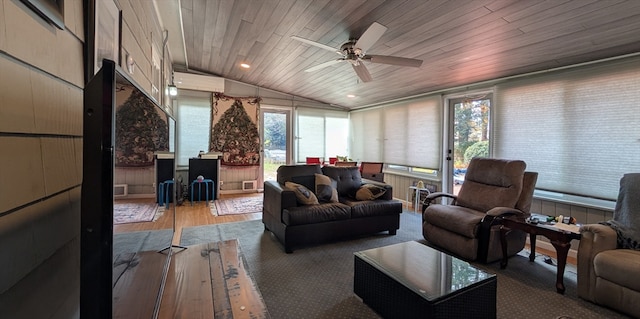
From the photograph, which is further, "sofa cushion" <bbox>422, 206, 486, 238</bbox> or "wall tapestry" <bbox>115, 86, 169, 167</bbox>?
"sofa cushion" <bbox>422, 206, 486, 238</bbox>

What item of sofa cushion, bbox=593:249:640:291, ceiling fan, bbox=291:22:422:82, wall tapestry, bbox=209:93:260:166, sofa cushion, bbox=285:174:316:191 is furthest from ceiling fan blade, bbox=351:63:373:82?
wall tapestry, bbox=209:93:260:166

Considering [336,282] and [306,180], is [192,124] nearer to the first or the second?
[306,180]

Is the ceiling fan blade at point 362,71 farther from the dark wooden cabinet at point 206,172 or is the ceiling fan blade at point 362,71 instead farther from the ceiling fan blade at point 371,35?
the dark wooden cabinet at point 206,172

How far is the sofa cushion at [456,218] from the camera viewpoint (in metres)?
2.81

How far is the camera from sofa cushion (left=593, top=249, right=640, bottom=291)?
1942 mm

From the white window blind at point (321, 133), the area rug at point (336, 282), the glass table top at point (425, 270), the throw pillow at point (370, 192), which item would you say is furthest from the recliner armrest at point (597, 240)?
the white window blind at point (321, 133)

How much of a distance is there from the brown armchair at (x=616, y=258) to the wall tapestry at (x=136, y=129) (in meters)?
3.20

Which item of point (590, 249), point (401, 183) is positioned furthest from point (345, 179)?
point (590, 249)

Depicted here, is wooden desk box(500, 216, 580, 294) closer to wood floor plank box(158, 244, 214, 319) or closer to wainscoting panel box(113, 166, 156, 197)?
wood floor plank box(158, 244, 214, 319)

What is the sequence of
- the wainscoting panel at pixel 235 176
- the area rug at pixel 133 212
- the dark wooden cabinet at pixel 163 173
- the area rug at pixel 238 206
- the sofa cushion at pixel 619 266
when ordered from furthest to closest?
the wainscoting panel at pixel 235 176, the area rug at pixel 238 206, the sofa cushion at pixel 619 266, the dark wooden cabinet at pixel 163 173, the area rug at pixel 133 212

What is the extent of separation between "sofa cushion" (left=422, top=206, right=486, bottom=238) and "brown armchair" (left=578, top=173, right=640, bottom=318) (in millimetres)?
817

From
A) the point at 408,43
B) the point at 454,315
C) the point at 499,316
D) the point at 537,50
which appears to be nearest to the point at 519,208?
the point at 499,316

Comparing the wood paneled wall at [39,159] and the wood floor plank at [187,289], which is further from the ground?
the wood paneled wall at [39,159]

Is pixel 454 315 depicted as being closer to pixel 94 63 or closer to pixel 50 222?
pixel 50 222
